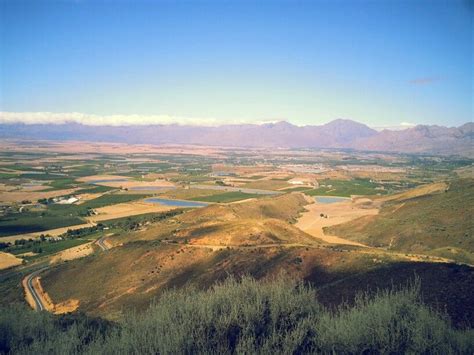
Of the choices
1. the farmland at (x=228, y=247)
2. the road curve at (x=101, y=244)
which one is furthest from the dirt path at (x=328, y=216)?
the road curve at (x=101, y=244)

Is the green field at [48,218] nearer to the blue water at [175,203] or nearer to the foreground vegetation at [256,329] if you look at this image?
the blue water at [175,203]

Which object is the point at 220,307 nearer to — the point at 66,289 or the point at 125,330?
the point at 125,330

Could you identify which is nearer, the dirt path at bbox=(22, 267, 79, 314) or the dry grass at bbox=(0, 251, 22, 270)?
the dirt path at bbox=(22, 267, 79, 314)

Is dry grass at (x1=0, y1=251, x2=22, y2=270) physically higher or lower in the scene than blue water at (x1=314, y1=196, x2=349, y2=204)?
lower

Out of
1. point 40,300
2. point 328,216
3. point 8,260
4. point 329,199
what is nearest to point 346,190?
point 329,199

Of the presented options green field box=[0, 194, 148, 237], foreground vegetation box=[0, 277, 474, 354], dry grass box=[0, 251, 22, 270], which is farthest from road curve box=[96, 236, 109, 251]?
foreground vegetation box=[0, 277, 474, 354]

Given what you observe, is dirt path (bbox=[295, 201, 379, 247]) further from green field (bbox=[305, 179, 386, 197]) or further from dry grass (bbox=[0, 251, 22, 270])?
dry grass (bbox=[0, 251, 22, 270])

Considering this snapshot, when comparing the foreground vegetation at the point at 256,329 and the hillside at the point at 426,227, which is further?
the hillside at the point at 426,227

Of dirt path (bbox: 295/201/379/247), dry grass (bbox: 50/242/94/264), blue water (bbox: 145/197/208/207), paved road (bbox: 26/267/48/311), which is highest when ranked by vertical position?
dirt path (bbox: 295/201/379/247)
